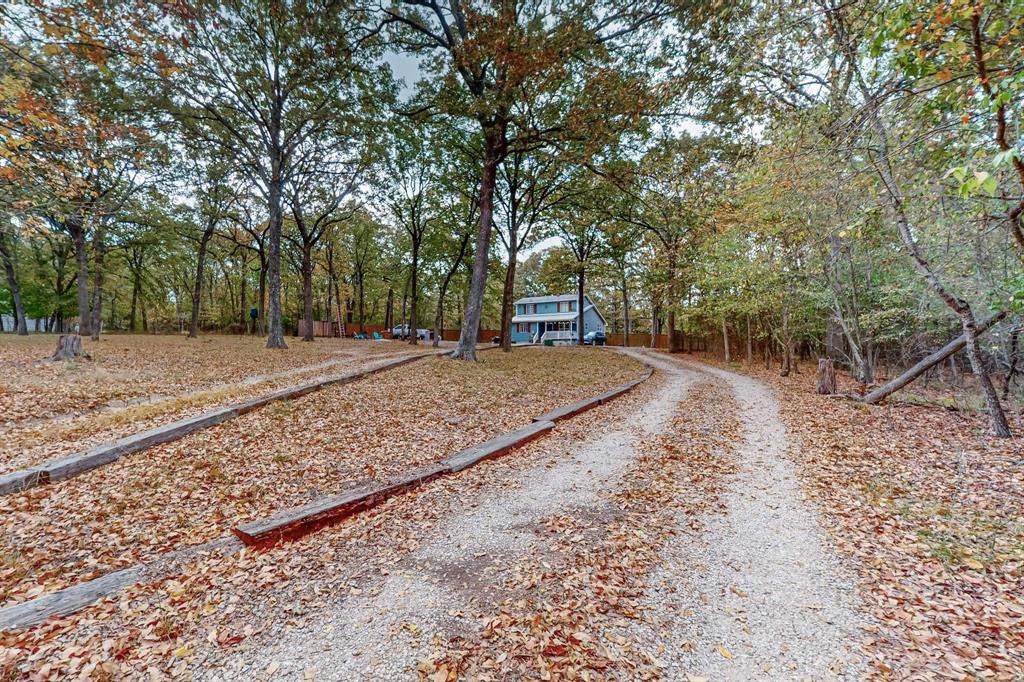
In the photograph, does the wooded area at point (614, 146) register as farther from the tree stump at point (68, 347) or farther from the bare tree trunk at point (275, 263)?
the tree stump at point (68, 347)

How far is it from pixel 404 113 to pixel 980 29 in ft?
39.9

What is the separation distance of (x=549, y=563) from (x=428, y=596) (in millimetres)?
951

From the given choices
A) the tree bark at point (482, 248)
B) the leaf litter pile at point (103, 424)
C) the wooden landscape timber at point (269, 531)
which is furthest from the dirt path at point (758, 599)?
the tree bark at point (482, 248)

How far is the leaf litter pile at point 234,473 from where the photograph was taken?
10.4 ft

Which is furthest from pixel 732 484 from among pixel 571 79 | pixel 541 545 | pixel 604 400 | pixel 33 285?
pixel 33 285

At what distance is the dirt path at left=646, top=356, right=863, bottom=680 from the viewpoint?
7.20ft

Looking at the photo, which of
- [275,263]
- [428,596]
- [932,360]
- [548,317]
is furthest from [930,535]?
[548,317]

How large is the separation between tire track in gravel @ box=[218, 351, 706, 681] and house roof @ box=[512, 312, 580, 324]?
3218 centimetres

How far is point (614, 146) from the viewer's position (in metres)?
10.4

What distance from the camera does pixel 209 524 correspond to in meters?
3.58

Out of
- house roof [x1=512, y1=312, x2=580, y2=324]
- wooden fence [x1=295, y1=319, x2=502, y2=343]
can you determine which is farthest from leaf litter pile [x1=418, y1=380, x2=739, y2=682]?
house roof [x1=512, y1=312, x2=580, y2=324]

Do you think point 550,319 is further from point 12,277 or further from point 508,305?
point 12,277

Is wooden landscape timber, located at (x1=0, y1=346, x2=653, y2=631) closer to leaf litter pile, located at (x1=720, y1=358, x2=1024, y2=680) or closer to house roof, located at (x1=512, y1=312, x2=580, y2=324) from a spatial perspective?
leaf litter pile, located at (x1=720, y1=358, x2=1024, y2=680)

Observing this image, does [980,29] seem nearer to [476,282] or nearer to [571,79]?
[571,79]
